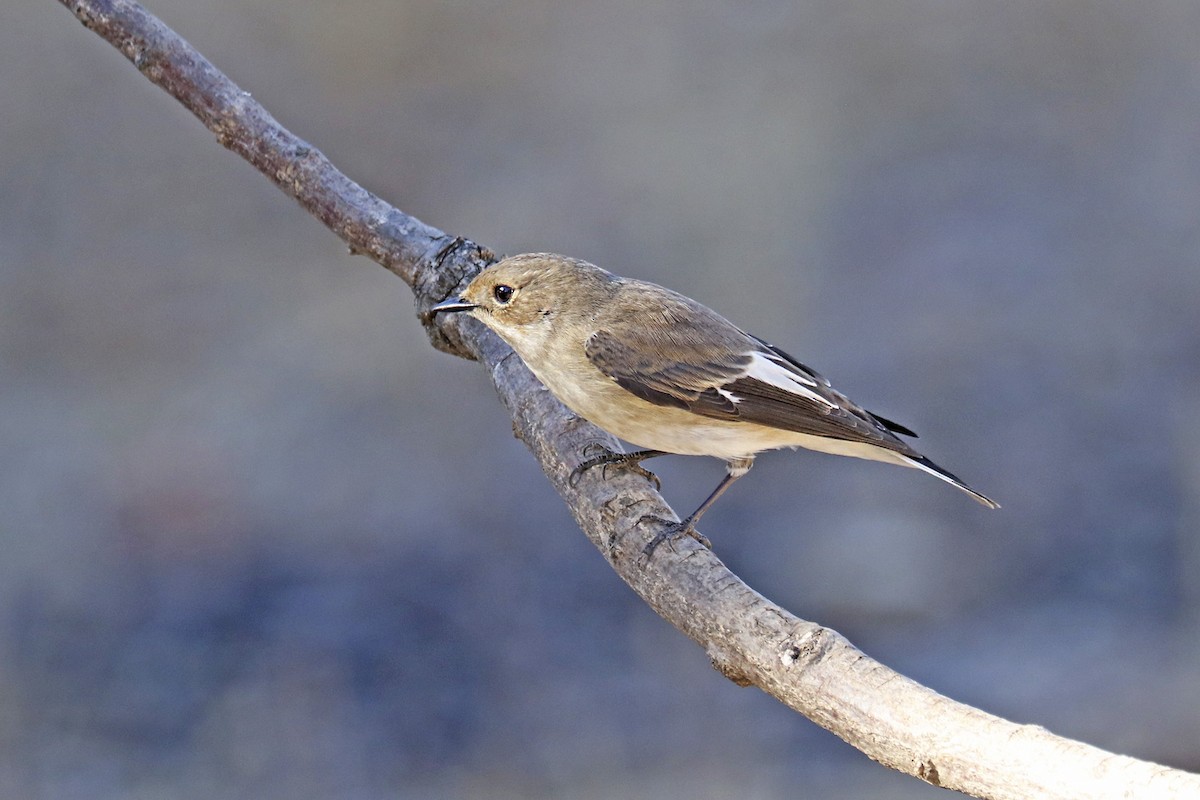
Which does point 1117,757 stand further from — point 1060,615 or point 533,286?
point 1060,615

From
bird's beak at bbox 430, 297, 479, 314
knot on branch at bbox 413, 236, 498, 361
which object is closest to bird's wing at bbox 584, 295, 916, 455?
bird's beak at bbox 430, 297, 479, 314

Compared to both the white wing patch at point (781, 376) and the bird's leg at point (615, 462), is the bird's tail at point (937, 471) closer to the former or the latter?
the white wing patch at point (781, 376)

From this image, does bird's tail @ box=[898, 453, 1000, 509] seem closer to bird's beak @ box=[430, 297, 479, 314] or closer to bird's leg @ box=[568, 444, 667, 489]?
bird's leg @ box=[568, 444, 667, 489]

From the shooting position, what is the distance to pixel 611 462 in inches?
100

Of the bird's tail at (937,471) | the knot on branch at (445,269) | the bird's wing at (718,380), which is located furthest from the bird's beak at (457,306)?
the bird's tail at (937,471)

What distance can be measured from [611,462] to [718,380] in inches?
11.2

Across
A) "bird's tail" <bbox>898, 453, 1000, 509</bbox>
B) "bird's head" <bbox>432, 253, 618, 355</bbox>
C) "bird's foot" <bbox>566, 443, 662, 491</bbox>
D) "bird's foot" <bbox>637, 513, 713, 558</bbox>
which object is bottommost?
"bird's foot" <bbox>637, 513, 713, 558</bbox>

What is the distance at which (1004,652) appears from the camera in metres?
4.65

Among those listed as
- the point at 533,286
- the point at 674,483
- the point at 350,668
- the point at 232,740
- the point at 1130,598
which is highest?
the point at 1130,598

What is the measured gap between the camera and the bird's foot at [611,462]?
98.4 inches

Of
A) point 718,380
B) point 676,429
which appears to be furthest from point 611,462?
point 718,380

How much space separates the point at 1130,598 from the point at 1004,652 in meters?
0.62

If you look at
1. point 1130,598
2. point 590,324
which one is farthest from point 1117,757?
point 1130,598

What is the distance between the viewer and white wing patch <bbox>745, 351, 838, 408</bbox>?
101 inches
